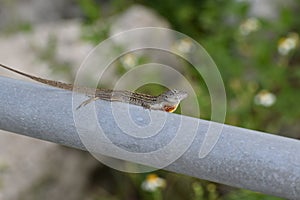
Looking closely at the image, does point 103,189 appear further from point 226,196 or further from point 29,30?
point 29,30

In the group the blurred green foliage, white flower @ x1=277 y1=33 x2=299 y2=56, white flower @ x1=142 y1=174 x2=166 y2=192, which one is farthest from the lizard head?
white flower @ x1=277 y1=33 x2=299 y2=56

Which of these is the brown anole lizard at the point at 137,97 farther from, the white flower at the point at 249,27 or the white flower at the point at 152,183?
the white flower at the point at 249,27

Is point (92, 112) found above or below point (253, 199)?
below

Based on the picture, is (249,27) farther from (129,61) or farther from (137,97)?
(137,97)

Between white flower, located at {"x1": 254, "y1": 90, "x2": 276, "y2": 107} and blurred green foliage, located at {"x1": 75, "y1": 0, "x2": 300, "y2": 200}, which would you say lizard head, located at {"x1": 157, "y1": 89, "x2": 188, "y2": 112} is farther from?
white flower, located at {"x1": 254, "y1": 90, "x2": 276, "y2": 107}

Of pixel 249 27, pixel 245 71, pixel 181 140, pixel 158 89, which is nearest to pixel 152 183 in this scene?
pixel 158 89

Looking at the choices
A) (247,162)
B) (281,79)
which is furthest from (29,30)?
(247,162)
